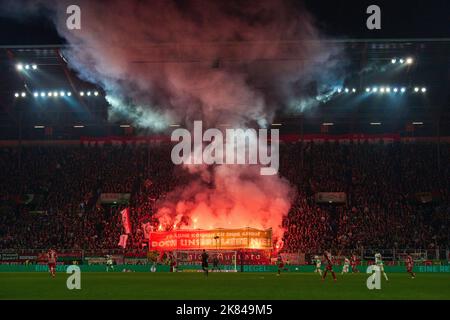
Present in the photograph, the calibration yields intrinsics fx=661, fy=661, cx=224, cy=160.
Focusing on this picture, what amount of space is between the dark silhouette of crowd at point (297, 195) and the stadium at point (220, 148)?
16cm

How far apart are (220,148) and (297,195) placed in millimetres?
8226

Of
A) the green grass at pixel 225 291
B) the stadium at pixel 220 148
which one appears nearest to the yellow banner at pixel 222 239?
the stadium at pixel 220 148

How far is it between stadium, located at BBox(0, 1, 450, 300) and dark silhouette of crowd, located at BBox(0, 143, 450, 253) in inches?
6.5

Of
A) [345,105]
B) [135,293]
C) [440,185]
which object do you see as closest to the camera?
[135,293]

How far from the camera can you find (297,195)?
60281mm

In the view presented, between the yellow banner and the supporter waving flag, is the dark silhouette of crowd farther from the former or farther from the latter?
the yellow banner

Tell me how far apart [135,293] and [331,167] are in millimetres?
40295

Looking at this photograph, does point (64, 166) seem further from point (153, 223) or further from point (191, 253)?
point (191, 253)

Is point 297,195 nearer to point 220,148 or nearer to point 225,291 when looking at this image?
point 220,148

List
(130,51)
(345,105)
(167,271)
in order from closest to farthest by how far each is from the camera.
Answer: (167,271) < (130,51) < (345,105)

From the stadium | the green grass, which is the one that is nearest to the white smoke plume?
the stadium

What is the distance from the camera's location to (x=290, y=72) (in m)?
58.0
